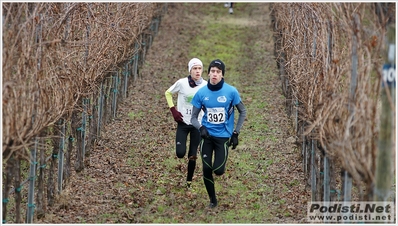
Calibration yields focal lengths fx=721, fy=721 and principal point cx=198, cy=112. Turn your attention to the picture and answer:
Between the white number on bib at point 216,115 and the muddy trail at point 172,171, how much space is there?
1243 mm

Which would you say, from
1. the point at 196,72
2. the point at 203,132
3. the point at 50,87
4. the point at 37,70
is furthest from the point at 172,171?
the point at 37,70

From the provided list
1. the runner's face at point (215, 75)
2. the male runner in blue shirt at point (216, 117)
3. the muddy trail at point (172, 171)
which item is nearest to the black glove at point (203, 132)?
the male runner in blue shirt at point (216, 117)

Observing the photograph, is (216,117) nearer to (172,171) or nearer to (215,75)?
(215,75)

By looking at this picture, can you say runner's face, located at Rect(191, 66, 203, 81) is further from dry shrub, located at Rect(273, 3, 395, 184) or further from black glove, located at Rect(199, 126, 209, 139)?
dry shrub, located at Rect(273, 3, 395, 184)

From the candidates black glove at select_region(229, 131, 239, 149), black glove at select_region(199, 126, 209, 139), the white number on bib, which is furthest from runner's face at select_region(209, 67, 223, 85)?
black glove at select_region(229, 131, 239, 149)

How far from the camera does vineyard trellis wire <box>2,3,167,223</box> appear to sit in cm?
795

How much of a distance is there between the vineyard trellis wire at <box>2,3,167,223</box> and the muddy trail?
423 mm

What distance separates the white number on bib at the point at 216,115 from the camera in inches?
376

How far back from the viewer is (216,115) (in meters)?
9.57

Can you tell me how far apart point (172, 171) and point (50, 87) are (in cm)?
346

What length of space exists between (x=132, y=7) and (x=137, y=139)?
155 inches

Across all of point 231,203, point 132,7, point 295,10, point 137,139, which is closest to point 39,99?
point 231,203

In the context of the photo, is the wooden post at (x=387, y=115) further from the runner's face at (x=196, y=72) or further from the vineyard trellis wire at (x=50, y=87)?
the runner's face at (x=196, y=72)

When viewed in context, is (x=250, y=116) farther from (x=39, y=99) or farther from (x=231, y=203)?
(x=39, y=99)
